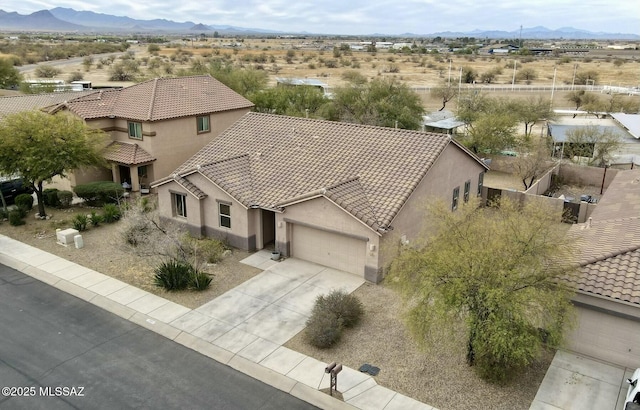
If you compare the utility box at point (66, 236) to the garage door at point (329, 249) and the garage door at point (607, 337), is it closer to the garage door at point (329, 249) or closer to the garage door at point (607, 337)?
the garage door at point (329, 249)

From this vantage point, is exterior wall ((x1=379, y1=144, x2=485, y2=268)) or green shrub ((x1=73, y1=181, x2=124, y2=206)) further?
green shrub ((x1=73, y1=181, x2=124, y2=206))

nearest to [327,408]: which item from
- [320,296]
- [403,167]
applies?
[320,296]

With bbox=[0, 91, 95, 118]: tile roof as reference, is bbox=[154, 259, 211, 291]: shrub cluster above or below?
below

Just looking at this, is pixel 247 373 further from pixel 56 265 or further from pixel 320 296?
pixel 56 265

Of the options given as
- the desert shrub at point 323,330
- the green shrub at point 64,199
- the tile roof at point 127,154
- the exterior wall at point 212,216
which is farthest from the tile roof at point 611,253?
the green shrub at point 64,199

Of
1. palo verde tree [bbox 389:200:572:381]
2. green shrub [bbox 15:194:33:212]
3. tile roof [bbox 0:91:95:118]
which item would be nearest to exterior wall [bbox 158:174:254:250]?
green shrub [bbox 15:194:33:212]

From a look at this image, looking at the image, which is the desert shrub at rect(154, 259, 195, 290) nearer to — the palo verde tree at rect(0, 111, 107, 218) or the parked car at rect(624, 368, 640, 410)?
the palo verde tree at rect(0, 111, 107, 218)

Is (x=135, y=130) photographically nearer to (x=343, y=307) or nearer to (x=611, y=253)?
(x=343, y=307)

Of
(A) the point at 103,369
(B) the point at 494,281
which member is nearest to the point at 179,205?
(A) the point at 103,369
